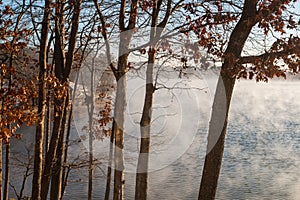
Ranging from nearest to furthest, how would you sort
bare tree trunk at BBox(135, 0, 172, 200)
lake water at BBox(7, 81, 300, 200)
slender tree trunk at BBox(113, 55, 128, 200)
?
slender tree trunk at BBox(113, 55, 128, 200) < bare tree trunk at BBox(135, 0, 172, 200) < lake water at BBox(7, 81, 300, 200)

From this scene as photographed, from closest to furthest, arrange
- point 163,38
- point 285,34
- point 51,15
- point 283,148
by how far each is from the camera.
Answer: point 285,34 → point 51,15 → point 163,38 → point 283,148

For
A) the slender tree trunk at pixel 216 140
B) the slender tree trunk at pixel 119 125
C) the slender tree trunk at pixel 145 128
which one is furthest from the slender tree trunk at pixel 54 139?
the slender tree trunk at pixel 216 140

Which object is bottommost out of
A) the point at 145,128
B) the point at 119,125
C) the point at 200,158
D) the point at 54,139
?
the point at 200,158

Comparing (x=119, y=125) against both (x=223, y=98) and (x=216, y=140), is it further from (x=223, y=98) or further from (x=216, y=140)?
(x=223, y=98)

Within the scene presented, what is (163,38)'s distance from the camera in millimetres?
7949

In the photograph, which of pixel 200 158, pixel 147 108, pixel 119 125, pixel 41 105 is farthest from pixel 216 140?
pixel 200 158

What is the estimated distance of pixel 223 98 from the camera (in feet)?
18.6

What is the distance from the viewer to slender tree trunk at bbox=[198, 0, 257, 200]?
5.48 metres

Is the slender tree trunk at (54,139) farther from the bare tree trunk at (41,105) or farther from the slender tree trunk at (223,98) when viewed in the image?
the slender tree trunk at (223,98)

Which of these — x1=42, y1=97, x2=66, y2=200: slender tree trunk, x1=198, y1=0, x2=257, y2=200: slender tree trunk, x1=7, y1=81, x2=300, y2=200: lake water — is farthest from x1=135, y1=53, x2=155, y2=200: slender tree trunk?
x1=198, y1=0, x2=257, y2=200: slender tree trunk

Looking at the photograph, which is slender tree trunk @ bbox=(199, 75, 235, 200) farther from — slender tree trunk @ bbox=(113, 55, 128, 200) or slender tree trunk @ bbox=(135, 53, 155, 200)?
slender tree trunk @ bbox=(135, 53, 155, 200)

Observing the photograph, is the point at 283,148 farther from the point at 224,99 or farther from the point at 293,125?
the point at 224,99

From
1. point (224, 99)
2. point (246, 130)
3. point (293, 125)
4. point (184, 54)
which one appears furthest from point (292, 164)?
point (224, 99)

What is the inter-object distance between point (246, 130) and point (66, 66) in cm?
2264
